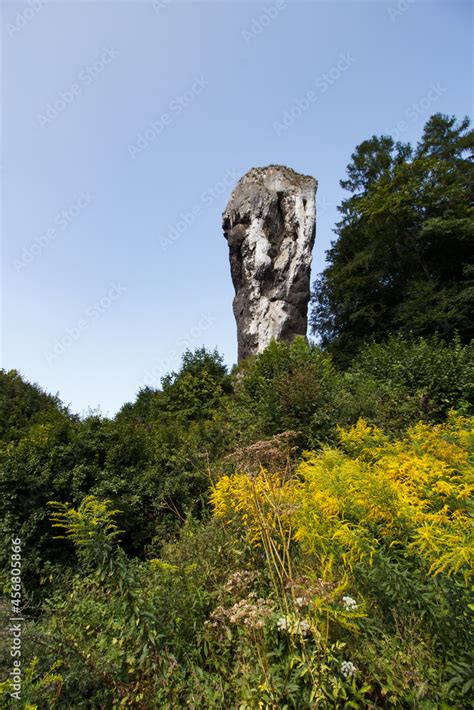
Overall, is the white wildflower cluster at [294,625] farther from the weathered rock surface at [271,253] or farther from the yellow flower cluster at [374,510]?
the weathered rock surface at [271,253]

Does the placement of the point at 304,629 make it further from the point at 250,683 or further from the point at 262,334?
the point at 262,334

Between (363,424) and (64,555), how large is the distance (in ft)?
15.6

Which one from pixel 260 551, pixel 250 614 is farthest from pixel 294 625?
pixel 260 551

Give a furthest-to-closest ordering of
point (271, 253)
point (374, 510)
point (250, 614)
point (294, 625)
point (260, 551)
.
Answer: point (271, 253) < point (260, 551) < point (374, 510) < point (250, 614) < point (294, 625)

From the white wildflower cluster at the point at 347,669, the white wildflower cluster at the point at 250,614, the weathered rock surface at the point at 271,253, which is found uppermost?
the weathered rock surface at the point at 271,253

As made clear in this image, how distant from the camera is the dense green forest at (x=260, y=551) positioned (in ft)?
6.37

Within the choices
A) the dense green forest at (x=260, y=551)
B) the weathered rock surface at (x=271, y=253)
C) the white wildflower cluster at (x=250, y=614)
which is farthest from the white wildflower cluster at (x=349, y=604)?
the weathered rock surface at (x=271, y=253)

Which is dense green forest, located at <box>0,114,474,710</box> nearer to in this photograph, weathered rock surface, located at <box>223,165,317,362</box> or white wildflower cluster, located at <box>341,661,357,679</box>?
white wildflower cluster, located at <box>341,661,357,679</box>

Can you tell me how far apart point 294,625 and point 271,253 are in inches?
745

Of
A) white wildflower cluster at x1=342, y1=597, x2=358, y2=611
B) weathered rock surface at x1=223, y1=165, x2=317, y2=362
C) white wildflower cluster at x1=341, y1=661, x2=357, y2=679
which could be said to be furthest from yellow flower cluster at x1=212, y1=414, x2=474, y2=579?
weathered rock surface at x1=223, y1=165, x2=317, y2=362

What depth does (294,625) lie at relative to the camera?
1993 millimetres

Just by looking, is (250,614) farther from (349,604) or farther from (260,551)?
(260,551)

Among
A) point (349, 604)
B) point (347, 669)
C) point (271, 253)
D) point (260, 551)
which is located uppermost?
point (271, 253)

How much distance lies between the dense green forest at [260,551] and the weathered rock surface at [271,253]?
8.70m
